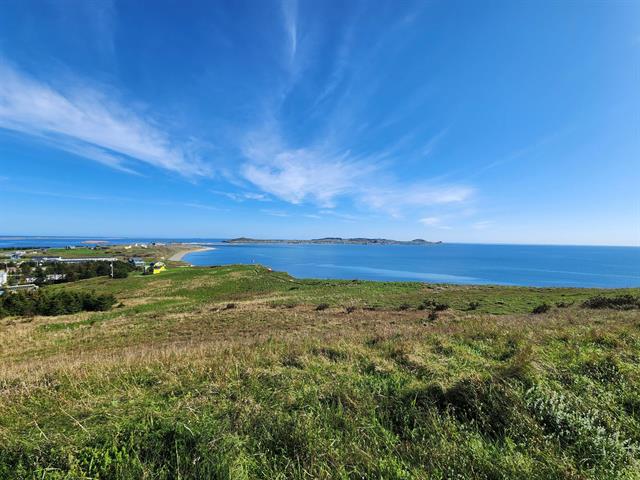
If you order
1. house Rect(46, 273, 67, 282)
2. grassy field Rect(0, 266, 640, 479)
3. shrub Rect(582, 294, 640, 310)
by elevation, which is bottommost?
house Rect(46, 273, 67, 282)

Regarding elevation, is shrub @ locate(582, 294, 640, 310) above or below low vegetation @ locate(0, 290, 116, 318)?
above

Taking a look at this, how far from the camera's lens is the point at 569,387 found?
424 cm

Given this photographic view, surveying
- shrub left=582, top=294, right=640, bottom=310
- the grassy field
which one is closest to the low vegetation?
the grassy field

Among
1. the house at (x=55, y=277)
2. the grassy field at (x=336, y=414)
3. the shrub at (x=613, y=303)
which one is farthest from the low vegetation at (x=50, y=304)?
the house at (x=55, y=277)

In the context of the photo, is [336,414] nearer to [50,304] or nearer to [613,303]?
[613,303]

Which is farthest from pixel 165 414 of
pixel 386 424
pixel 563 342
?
pixel 563 342

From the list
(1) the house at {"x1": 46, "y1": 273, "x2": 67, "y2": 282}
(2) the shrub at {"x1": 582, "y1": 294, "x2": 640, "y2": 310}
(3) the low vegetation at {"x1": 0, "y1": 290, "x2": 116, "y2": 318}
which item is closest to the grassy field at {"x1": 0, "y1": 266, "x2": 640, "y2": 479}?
(2) the shrub at {"x1": 582, "y1": 294, "x2": 640, "y2": 310}

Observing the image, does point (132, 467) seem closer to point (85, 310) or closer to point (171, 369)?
point (171, 369)

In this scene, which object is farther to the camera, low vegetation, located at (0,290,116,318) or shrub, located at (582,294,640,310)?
low vegetation, located at (0,290,116,318)

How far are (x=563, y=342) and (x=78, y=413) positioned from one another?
1042 cm

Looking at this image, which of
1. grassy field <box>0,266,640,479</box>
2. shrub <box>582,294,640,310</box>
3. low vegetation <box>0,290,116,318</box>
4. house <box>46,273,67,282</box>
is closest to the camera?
grassy field <box>0,266,640,479</box>

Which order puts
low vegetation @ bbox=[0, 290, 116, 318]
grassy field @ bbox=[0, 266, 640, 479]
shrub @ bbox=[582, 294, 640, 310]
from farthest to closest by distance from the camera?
low vegetation @ bbox=[0, 290, 116, 318], shrub @ bbox=[582, 294, 640, 310], grassy field @ bbox=[0, 266, 640, 479]

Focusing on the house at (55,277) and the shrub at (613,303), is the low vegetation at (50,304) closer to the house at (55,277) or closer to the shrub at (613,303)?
the shrub at (613,303)

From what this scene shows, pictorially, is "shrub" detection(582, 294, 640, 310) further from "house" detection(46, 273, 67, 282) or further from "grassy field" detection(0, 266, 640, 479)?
"house" detection(46, 273, 67, 282)
